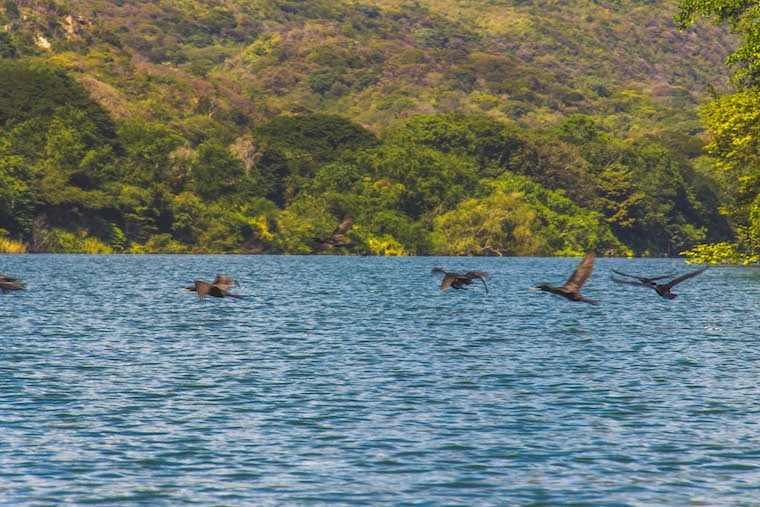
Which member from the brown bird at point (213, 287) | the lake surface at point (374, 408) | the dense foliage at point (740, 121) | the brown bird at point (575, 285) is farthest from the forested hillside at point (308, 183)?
the brown bird at point (575, 285)

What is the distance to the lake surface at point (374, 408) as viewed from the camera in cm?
1864

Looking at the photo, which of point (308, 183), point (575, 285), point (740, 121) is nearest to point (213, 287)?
point (575, 285)

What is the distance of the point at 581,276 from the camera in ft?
93.3

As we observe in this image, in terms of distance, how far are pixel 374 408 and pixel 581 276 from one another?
6537 mm

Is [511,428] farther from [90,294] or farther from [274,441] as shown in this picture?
[90,294]

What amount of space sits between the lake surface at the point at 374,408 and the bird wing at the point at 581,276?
9.30ft

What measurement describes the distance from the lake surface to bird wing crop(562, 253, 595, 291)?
2.84 m

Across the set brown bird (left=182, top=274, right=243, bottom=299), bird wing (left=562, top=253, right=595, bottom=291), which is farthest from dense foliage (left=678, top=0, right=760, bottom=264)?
brown bird (left=182, top=274, right=243, bottom=299)

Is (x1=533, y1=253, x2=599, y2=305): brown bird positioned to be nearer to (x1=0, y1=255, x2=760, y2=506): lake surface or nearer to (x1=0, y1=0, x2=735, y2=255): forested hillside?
(x1=0, y1=255, x2=760, y2=506): lake surface

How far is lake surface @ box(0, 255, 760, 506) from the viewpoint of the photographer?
18.6 metres

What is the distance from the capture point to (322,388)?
2898 centimetres

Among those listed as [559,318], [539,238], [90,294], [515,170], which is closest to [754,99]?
[559,318]

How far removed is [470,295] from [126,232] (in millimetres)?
73600

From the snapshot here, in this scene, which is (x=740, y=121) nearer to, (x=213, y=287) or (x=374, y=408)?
(x=213, y=287)
